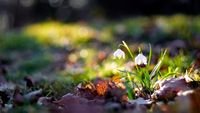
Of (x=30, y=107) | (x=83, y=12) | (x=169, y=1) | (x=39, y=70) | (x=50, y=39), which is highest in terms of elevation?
(x=83, y=12)

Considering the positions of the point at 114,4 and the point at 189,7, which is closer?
the point at 189,7

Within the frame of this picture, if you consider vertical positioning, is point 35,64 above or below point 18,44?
below

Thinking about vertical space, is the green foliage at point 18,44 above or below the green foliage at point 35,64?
above

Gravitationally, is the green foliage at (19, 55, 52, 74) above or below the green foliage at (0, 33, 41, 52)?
below

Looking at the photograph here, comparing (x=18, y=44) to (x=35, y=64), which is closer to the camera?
(x=35, y=64)

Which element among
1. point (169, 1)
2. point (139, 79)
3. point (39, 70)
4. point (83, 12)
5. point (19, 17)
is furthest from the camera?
point (19, 17)

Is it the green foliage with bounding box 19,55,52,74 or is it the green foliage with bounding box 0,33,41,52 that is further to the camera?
the green foliage with bounding box 0,33,41,52

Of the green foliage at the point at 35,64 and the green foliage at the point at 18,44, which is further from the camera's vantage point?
the green foliage at the point at 18,44

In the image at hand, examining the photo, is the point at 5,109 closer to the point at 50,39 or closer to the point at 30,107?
the point at 30,107

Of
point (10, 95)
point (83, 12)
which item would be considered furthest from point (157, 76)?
point (83, 12)

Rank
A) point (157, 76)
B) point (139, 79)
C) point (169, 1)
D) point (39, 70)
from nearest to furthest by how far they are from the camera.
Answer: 1. point (139, 79)
2. point (157, 76)
3. point (39, 70)
4. point (169, 1)

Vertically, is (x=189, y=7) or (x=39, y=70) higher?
(x=189, y=7)
